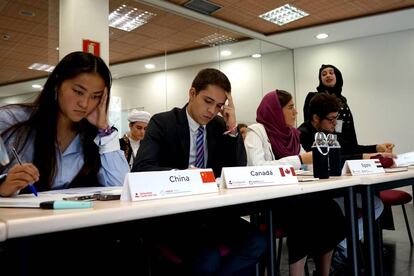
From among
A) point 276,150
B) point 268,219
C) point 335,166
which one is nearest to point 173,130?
point 268,219

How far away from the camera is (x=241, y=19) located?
5.01 metres

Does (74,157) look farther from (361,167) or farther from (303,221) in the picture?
(361,167)

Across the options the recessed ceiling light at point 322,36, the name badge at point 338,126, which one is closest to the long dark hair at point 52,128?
the name badge at point 338,126

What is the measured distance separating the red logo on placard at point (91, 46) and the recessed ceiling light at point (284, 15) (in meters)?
2.37

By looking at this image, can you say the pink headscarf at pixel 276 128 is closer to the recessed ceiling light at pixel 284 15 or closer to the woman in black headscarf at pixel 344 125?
the woman in black headscarf at pixel 344 125

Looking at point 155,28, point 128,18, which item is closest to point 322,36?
point 155,28

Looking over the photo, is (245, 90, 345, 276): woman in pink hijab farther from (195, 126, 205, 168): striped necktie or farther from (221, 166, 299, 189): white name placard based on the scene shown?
(195, 126, 205, 168): striped necktie

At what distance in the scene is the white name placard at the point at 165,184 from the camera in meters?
0.71

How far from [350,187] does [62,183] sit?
970 millimetres

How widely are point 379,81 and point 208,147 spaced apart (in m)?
4.98

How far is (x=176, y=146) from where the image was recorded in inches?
60.6

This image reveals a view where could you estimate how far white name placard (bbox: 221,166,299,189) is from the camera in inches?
38.3

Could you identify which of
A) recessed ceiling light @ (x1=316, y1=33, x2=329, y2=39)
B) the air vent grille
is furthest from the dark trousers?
recessed ceiling light @ (x1=316, y1=33, x2=329, y2=39)

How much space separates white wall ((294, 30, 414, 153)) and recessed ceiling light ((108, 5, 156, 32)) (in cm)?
316
